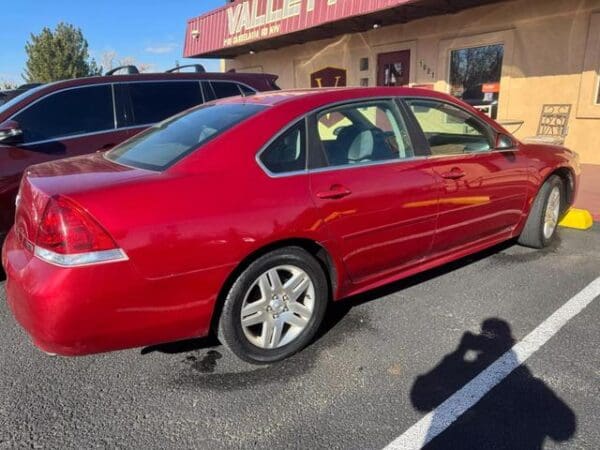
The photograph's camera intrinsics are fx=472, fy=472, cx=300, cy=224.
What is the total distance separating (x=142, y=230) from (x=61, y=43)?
45.7 metres

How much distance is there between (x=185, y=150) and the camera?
2693mm

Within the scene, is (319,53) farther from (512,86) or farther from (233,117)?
(233,117)

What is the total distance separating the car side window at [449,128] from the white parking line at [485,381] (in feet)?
4.48

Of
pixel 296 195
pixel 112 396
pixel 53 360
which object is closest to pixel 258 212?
pixel 296 195

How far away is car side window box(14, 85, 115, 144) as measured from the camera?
14.3 ft

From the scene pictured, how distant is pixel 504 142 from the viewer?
Result: 12.9 ft

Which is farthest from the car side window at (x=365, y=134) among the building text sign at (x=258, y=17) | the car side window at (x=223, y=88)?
the building text sign at (x=258, y=17)

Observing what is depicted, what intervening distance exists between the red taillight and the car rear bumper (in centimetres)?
9

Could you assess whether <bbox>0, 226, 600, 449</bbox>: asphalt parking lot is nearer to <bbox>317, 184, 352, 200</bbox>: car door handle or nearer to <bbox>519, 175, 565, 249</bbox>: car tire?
<bbox>317, 184, 352, 200</bbox>: car door handle

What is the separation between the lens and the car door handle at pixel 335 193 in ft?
9.12

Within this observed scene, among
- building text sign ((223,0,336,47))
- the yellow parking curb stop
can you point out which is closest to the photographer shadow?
the yellow parking curb stop

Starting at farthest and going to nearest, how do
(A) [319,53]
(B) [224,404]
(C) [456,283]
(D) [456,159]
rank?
1. (A) [319,53]
2. (C) [456,283]
3. (D) [456,159]
4. (B) [224,404]

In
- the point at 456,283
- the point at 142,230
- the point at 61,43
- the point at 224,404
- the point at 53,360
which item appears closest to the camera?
the point at 142,230

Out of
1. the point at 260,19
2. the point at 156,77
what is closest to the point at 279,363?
the point at 156,77
